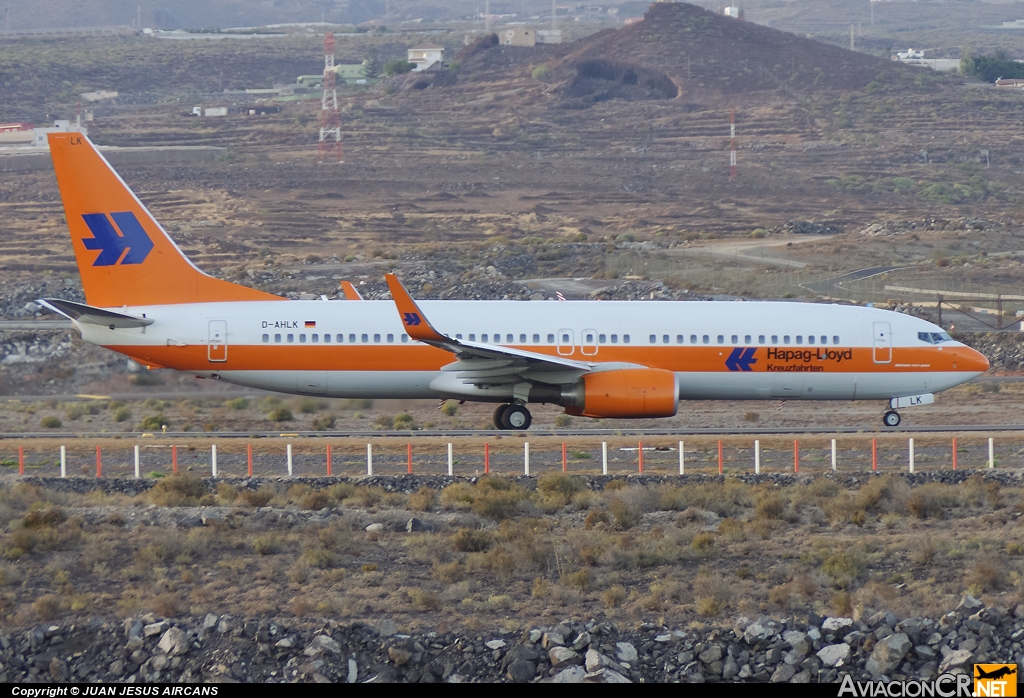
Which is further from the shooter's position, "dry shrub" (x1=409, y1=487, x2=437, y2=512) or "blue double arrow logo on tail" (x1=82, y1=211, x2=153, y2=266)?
"blue double arrow logo on tail" (x1=82, y1=211, x2=153, y2=266)

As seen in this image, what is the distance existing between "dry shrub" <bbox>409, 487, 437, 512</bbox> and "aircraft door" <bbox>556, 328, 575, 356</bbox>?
7.26 metres

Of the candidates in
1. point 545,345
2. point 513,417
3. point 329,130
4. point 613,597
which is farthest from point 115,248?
point 329,130

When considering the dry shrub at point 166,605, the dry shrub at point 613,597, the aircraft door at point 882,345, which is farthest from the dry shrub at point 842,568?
the aircraft door at point 882,345

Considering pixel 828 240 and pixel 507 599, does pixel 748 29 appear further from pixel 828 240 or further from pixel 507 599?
pixel 507 599

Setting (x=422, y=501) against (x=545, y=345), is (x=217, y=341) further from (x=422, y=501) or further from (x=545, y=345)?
(x=422, y=501)

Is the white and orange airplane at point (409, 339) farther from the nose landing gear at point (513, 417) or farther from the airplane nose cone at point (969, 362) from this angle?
the airplane nose cone at point (969, 362)

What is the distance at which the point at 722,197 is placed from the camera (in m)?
112

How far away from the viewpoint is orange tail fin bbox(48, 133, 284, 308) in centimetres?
3119

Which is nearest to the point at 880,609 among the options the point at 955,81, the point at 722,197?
the point at 722,197

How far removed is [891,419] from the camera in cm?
3325

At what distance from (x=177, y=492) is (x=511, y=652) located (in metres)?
10.8

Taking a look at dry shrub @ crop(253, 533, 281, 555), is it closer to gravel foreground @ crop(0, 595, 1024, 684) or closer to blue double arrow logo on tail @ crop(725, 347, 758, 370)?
gravel foreground @ crop(0, 595, 1024, 684)

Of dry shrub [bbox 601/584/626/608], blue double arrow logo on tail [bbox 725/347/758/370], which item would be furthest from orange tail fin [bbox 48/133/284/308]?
dry shrub [bbox 601/584/626/608]

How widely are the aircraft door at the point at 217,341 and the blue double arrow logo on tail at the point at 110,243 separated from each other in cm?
255
